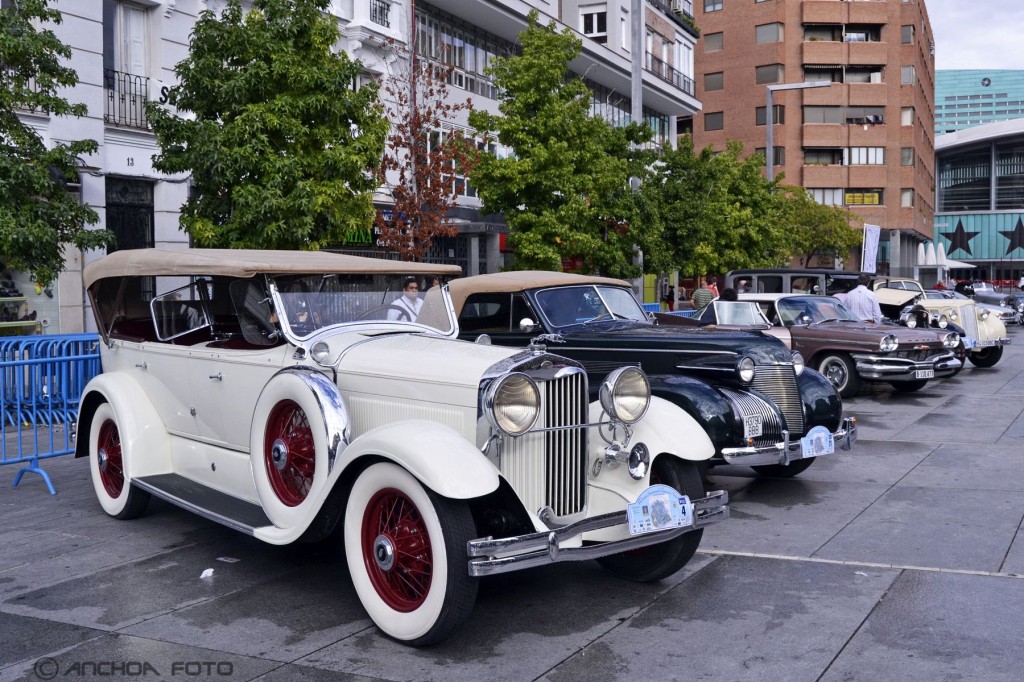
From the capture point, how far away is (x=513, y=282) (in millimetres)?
9602

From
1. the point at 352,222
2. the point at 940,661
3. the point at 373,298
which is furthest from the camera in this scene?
the point at 352,222

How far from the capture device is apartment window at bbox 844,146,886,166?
62906 mm

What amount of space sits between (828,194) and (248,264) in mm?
61625

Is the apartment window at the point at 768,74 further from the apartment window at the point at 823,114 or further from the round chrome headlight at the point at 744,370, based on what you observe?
the round chrome headlight at the point at 744,370

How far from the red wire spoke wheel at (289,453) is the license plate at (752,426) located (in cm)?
343

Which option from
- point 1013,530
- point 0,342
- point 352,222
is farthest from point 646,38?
point 1013,530

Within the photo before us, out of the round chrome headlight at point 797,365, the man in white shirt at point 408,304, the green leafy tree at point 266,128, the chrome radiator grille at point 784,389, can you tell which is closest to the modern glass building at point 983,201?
the green leafy tree at point 266,128

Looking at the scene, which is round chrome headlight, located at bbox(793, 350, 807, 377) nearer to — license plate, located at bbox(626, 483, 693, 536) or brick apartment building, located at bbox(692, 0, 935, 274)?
license plate, located at bbox(626, 483, 693, 536)

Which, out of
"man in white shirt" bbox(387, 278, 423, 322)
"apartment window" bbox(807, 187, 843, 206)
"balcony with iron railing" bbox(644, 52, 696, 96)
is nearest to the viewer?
"man in white shirt" bbox(387, 278, 423, 322)

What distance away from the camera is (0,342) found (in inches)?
436

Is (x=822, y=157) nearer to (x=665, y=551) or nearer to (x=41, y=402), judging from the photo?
(x=41, y=402)

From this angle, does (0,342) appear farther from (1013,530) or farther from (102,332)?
(1013,530)

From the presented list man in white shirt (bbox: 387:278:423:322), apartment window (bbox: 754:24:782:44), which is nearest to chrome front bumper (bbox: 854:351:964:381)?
man in white shirt (bbox: 387:278:423:322)

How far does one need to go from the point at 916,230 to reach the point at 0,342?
215 feet
